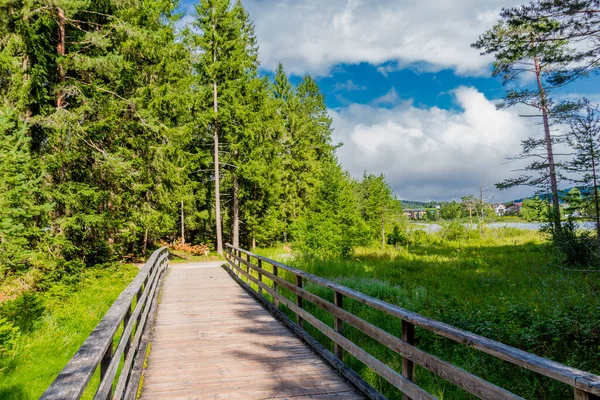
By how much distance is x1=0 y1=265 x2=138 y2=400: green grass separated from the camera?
229 inches

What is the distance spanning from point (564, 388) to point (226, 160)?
27204 millimetres

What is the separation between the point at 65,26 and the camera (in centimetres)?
1466

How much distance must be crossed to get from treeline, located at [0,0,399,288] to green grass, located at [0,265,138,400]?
1.07 m

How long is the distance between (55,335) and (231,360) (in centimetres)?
518

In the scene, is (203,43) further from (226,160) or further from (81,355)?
(81,355)

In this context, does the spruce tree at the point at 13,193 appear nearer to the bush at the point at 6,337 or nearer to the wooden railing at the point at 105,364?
the bush at the point at 6,337

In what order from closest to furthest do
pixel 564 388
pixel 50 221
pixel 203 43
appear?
1. pixel 564 388
2. pixel 50 221
3. pixel 203 43

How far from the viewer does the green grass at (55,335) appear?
19.1ft

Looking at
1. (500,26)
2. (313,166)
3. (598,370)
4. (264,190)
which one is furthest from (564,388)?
(313,166)

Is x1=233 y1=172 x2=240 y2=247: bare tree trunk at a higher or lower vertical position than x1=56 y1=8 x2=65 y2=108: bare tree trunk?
lower

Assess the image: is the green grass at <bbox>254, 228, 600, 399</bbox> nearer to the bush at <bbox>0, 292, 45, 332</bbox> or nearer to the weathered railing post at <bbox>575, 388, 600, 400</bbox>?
the weathered railing post at <bbox>575, 388, 600, 400</bbox>

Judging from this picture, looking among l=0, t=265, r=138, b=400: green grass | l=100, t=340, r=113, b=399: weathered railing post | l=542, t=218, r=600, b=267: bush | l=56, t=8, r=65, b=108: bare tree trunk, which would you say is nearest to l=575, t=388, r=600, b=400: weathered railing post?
l=100, t=340, r=113, b=399: weathered railing post

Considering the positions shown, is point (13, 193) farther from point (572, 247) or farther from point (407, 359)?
point (572, 247)

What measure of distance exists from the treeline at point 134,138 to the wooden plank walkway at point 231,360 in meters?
4.58
